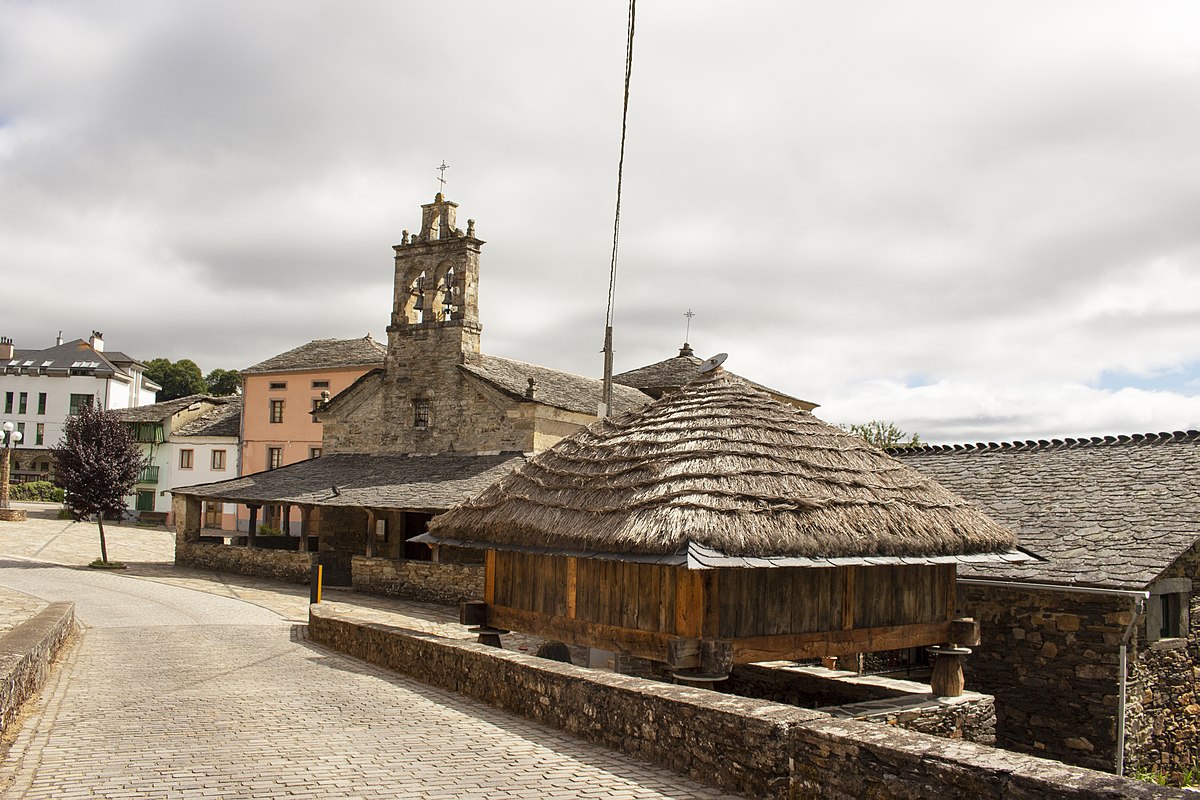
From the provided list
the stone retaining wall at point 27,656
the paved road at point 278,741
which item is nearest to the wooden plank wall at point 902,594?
the paved road at point 278,741

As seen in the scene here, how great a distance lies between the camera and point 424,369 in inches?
1049

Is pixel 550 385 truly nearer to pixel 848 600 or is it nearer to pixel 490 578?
pixel 490 578

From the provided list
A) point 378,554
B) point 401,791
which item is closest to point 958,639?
point 401,791

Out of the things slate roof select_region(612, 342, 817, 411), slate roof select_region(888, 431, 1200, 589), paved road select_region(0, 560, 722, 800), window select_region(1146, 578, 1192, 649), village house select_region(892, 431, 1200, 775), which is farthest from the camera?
slate roof select_region(612, 342, 817, 411)

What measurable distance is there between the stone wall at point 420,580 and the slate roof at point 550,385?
5294 millimetres

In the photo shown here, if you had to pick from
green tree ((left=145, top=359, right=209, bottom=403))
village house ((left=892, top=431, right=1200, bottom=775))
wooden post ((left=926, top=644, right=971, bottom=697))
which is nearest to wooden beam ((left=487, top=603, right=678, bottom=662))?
wooden post ((left=926, top=644, right=971, bottom=697))

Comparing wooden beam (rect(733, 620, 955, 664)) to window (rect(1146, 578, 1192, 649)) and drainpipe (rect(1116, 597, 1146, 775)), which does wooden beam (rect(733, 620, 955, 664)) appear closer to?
drainpipe (rect(1116, 597, 1146, 775))

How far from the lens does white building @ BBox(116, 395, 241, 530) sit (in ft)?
148

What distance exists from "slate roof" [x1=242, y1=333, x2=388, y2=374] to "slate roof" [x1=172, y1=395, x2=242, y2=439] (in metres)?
3.83

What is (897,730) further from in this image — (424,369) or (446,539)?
(424,369)

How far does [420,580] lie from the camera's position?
2155cm

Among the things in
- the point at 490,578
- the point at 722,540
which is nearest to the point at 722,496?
the point at 722,540

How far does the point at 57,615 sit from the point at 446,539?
5.98m

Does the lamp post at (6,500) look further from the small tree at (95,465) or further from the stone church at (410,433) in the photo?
the stone church at (410,433)
